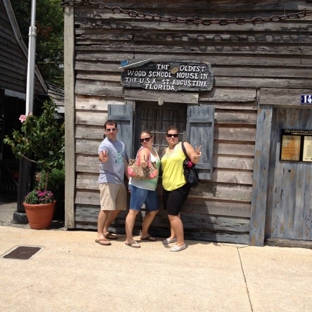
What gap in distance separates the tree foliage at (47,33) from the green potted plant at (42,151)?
44.2 ft

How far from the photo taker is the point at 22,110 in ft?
34.1

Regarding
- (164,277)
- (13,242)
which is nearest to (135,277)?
(164,277)

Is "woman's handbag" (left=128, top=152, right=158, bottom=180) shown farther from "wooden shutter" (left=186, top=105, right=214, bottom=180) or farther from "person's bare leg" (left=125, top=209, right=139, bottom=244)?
"wooden shutter" (left=186, top=105, right=214, bottom=180)

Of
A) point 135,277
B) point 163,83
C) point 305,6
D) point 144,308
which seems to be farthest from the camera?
point 163,83

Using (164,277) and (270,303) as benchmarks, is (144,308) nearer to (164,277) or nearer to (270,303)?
(164,277)

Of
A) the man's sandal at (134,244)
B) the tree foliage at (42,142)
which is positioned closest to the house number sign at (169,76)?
the tree foliage at (42,142)

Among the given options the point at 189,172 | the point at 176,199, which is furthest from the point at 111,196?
the point at 189,172

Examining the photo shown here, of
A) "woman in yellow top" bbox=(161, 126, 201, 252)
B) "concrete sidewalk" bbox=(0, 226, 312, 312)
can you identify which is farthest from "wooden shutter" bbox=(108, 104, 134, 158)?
"concrete sidewalk" bbox=(0, 226, 312, 312)

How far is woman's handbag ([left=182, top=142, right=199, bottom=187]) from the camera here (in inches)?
197

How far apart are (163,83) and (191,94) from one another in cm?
42

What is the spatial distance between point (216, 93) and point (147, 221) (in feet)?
6.53

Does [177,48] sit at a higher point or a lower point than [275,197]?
higher

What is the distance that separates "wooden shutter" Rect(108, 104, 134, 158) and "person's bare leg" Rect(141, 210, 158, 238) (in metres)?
0.89

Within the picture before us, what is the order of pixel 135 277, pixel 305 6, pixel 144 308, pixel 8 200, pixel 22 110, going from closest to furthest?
pixel 144 308 → pixel 135 277 → pixel 305 6 → pixel 8 200 → pixel 22 110
